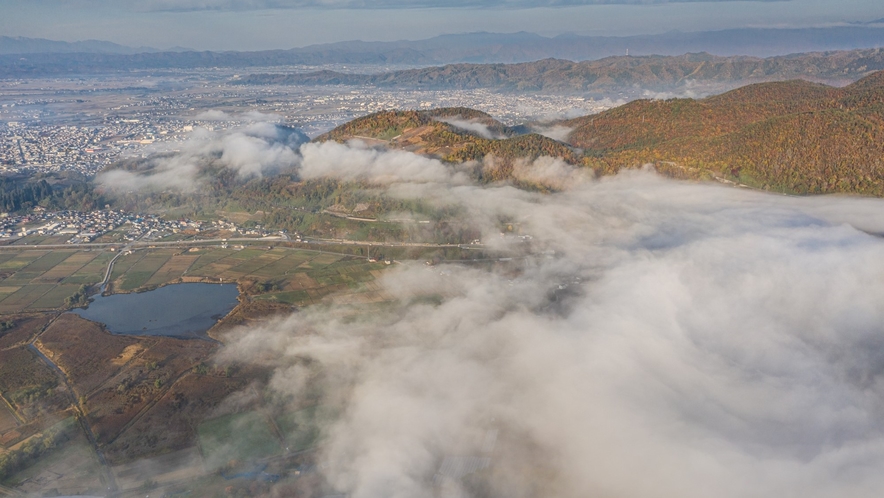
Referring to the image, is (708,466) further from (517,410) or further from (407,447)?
(407,447)

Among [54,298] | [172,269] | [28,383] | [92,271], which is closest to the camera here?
[28,383]

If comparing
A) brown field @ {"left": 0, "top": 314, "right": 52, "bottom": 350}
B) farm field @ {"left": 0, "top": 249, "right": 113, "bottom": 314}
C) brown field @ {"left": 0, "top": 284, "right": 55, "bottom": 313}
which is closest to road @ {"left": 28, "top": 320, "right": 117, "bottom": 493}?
brown field @ {"left": 0, "top": 314, "right": 52, "bottom": 350}

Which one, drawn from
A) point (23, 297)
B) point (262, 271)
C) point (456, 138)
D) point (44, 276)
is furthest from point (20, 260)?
point (456, 138)

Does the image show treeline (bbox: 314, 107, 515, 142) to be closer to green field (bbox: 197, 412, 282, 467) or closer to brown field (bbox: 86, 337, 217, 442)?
brown field (bbox: 86, 337, 217, 442)

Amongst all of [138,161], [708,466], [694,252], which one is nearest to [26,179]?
[138,161]

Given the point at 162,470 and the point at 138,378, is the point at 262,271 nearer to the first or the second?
the point at 138,378

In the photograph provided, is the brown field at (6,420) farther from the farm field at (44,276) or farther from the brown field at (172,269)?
the brown field at (172,269)

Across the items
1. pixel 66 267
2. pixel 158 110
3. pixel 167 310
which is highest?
pixel 158 110
